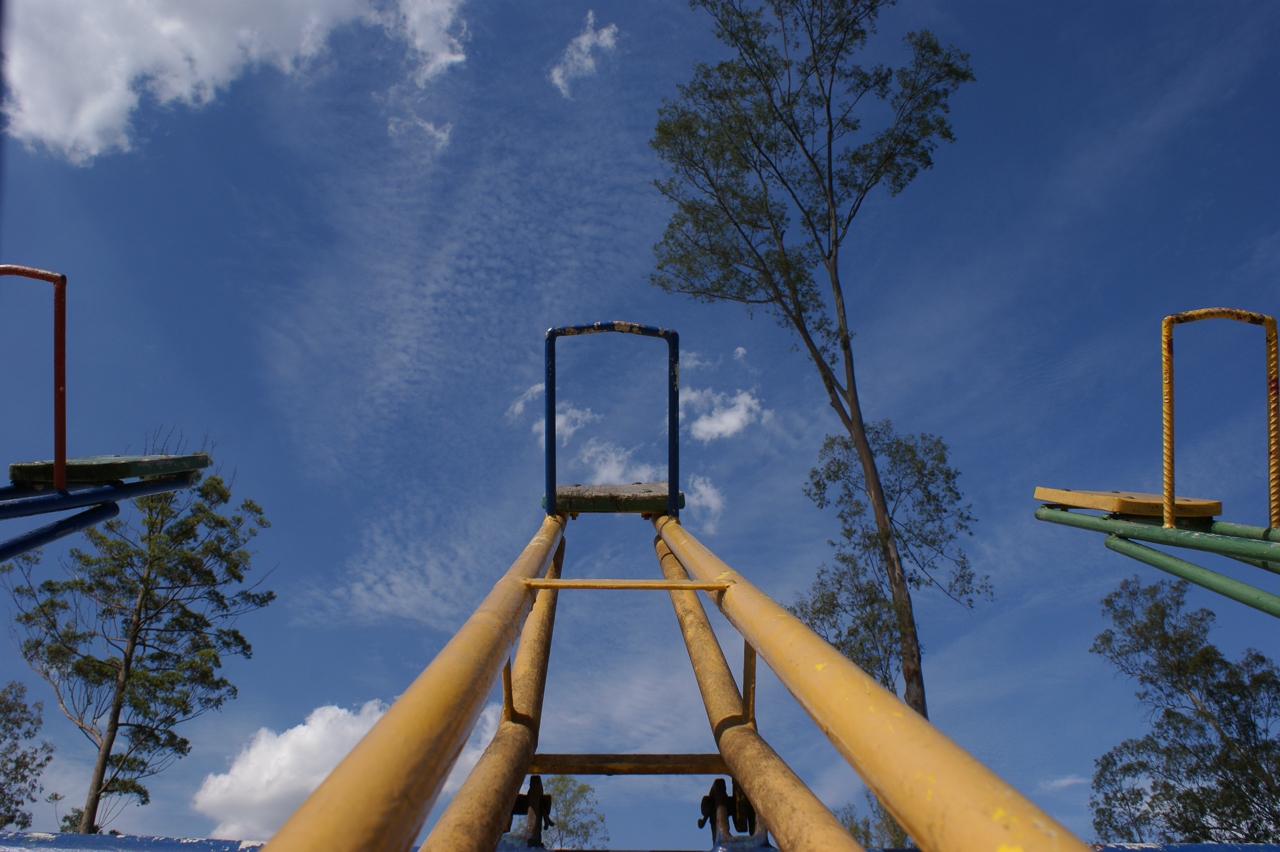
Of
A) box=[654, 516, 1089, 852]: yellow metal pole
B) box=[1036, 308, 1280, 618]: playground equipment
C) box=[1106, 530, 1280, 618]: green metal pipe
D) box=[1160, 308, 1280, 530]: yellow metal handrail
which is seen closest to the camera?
box=[654, 516, 1089, 852]: yellow metal pole

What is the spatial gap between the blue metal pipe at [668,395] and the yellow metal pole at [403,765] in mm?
2574

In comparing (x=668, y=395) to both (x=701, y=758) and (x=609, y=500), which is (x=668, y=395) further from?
(x=701, y=758)

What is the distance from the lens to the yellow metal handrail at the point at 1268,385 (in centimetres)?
301

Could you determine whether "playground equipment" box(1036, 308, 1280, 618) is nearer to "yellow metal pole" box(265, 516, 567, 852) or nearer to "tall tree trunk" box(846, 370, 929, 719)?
"yellow metal pole" box(265, 516, 567, 852)

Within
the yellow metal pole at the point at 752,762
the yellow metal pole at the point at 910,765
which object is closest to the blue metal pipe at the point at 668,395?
the yellow metal pole at the point at 752,762

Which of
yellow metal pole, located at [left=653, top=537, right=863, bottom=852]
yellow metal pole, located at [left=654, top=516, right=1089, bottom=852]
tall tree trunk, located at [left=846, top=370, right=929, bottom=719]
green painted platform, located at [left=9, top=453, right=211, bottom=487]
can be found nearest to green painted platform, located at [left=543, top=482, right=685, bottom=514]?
yellow metal pole, located at [left=653, top=537, right=863, bottom=852]

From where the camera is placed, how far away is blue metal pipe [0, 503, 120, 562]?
121 inches

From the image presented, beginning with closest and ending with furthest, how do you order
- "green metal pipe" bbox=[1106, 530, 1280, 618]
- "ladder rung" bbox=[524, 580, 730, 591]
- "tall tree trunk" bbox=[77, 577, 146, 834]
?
"ladder rung" bbox=[524, 580, 730, 591], "green metal pipe" bbox=[1106, 530, 1280, 618], "tall tree trunk" bbox=[77, 577, 146, 834]

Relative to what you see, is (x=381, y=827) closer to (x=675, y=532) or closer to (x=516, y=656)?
(x=516, y=656)

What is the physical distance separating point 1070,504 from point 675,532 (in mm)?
2322

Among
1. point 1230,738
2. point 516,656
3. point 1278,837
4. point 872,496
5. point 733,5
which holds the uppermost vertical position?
point 733,5

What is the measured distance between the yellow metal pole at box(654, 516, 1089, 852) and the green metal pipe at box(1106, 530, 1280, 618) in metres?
2.35

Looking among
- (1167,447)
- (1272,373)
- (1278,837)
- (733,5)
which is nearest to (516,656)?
(1167,447)

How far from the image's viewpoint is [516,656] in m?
2.40
